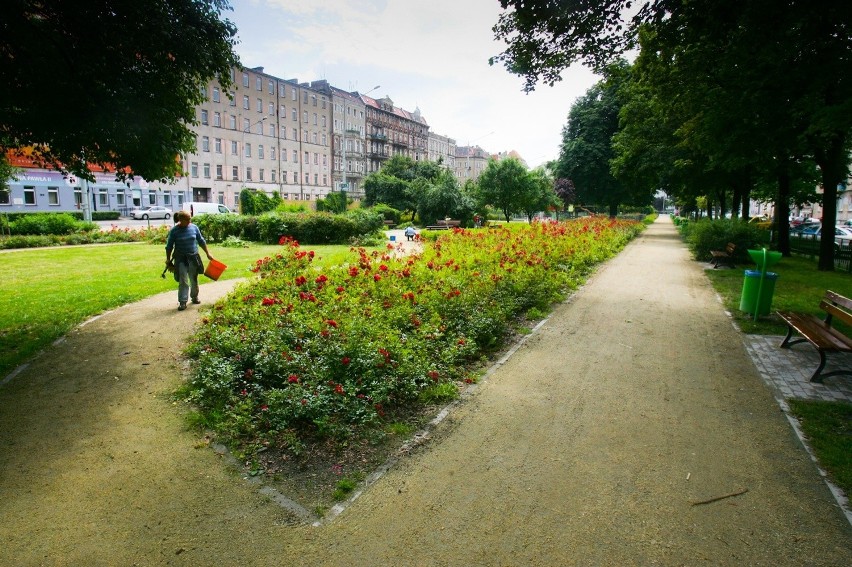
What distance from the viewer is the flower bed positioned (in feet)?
14.9

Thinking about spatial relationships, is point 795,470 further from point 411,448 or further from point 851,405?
point 411,448

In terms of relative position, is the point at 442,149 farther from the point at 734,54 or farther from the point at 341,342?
the point at 341,342

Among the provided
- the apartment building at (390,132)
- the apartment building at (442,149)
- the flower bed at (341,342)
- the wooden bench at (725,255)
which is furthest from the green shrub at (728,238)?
the apartment building at (442,149)

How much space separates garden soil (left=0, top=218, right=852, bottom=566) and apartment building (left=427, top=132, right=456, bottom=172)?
10311 centimetres

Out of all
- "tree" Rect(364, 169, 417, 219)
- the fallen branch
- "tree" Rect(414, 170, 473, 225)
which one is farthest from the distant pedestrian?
"tree" Rect(364, 169, 417, 219)

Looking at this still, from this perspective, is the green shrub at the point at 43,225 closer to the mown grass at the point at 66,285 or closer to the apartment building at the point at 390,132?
the mown grass at the point at 66,285

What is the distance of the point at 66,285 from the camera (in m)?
11.6

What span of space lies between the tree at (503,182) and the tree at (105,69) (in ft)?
108

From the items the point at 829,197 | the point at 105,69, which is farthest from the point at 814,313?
the point at 105,69

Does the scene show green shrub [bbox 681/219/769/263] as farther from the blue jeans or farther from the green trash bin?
the blue jeans

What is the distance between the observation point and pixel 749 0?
761 centimetres

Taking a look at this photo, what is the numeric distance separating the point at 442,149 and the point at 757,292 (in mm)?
113373

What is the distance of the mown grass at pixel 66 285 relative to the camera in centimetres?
769

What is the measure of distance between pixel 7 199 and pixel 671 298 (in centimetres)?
5040
